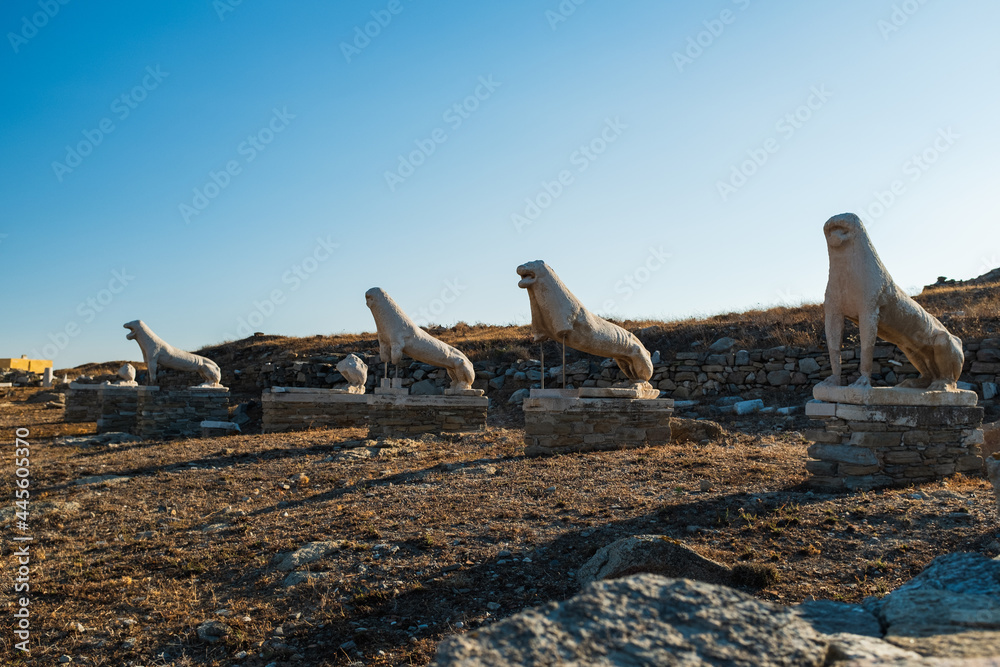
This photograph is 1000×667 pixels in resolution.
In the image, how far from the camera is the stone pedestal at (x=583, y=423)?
9.05 metres

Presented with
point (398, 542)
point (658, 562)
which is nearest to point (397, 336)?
point (398, 542)

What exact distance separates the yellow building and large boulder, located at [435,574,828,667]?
133 ft

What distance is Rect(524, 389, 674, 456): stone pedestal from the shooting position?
29.7 ft

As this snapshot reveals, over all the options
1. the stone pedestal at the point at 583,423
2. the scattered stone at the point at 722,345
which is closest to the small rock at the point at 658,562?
the stone pedestal at the point at 583,423

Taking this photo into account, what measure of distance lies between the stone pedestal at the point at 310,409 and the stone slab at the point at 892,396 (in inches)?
363

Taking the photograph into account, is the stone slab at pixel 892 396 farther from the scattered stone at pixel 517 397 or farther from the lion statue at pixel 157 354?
the lion statue at pixel 157 354

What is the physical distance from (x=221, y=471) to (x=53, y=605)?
186 inches

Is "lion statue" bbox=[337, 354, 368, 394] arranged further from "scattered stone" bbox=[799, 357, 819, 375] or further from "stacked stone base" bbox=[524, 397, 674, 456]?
"scattered stone" bbox=[799, 357, 819, 375]

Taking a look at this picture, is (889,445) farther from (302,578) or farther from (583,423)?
(302,578)

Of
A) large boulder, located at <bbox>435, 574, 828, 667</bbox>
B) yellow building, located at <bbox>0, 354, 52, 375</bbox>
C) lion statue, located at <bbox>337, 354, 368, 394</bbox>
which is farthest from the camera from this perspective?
yellow building, located at <bbox>0, 354, 52, 375</bbox>

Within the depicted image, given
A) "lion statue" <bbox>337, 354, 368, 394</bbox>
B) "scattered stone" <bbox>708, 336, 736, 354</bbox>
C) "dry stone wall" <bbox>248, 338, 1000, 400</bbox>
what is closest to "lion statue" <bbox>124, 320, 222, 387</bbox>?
"lion statue" <bbox>337, 354, 368, 394</bbox>

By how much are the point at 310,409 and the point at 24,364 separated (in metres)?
32.9

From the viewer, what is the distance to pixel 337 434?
1235 cm

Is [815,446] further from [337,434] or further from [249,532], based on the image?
[337,434]
